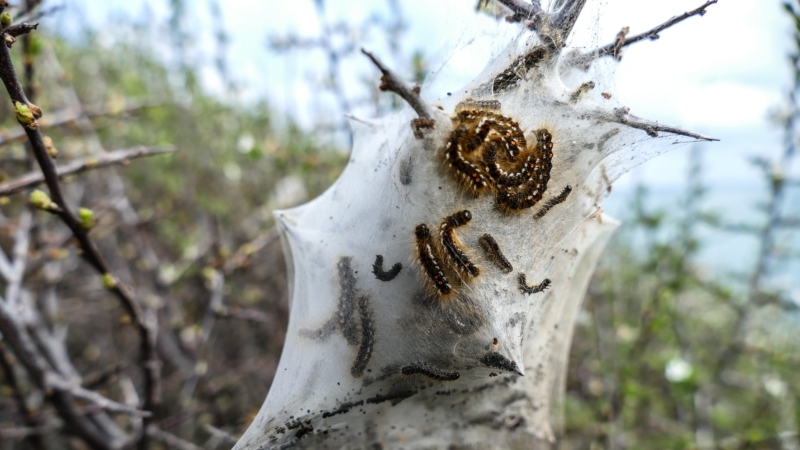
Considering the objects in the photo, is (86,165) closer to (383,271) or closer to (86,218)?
(86,218)

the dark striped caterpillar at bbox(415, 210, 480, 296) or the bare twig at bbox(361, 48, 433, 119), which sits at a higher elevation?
the bare twig at bbox(361, 48, 433, 119)

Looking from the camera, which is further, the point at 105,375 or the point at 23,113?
the point at 105,375

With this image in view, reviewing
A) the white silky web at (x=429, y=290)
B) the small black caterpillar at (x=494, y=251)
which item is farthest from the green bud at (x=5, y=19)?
the small black caterpillar at (x=494, y=251)

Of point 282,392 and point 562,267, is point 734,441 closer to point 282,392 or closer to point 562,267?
point 562,267

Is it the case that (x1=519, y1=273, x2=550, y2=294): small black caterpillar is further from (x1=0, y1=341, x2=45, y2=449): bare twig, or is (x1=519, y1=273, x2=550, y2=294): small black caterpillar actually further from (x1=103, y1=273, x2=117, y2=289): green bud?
(x1=0, y1=341, x2=45, y2=449): bare twig

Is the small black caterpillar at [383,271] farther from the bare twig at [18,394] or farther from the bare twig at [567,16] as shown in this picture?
the bare twig at [18,394]

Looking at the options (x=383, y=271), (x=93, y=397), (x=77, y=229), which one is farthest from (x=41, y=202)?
(x=383, y=271)

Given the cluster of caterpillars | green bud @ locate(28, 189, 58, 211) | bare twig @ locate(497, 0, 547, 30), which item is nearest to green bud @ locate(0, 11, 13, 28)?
green bud @ locate(28, 189, 58, 211)
